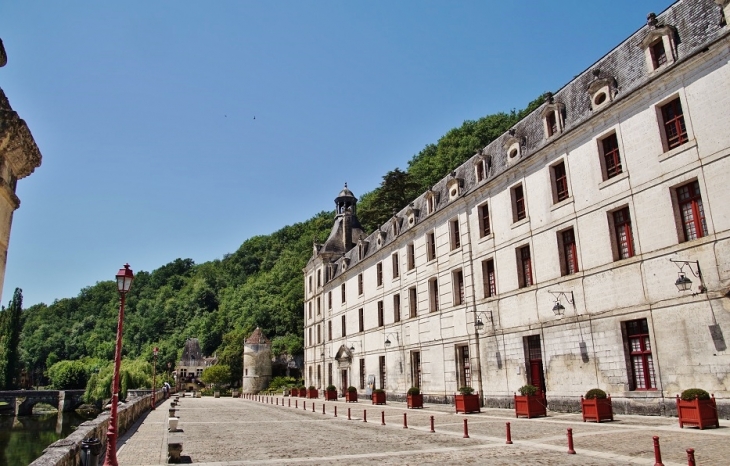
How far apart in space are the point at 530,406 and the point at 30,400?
70.8m

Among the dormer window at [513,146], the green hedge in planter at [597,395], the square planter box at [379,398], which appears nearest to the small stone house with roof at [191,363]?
the square planter box at [379,398]

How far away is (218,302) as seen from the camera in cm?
11925

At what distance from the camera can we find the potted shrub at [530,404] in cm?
1828

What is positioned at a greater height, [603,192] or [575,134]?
[575,134]

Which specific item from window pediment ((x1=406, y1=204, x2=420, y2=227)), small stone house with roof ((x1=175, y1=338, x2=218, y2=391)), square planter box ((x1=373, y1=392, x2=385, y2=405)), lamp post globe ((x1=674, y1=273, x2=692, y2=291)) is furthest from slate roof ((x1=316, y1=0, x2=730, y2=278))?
small stone house with roof ((x1=175, y1=338, x2=218, y2=391))

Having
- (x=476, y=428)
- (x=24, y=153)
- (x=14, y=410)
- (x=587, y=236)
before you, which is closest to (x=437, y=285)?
(x=587, y=236)

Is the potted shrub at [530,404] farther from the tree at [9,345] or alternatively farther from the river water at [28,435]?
the tree at [9,345]

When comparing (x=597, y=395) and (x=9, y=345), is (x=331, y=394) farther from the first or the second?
(x=9, y=345)

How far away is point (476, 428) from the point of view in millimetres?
15789

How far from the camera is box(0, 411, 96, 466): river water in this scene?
31.4 m

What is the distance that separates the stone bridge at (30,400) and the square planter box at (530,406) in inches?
2598

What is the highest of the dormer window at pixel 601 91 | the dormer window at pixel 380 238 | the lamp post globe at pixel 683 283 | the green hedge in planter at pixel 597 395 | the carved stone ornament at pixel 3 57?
the dormer window at pixel 601 91

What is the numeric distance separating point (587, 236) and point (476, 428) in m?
8.52

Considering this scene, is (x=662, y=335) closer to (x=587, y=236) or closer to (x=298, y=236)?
(x=587, y=236)
